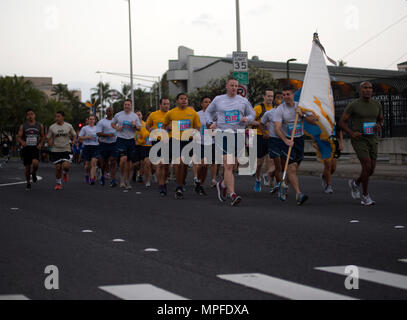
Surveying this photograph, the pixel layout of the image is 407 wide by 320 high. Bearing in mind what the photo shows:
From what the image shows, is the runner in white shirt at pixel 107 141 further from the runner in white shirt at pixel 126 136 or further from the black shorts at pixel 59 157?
the black shorts at pixel 59 157

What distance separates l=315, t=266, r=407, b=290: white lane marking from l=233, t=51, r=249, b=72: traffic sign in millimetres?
19929

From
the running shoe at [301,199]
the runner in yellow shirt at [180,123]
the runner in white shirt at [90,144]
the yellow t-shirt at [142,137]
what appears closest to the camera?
the running shoe at [301,199]

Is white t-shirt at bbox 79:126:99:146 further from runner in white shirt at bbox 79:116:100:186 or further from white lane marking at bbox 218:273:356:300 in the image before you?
white lane marking at bbox 218:273:356:300

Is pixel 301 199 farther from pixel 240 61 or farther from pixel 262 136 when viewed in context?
pixel 240 61

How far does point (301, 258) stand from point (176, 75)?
79.1m

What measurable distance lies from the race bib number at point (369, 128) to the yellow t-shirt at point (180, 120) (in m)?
3.49

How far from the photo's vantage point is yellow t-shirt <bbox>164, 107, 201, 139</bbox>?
14.1 meters

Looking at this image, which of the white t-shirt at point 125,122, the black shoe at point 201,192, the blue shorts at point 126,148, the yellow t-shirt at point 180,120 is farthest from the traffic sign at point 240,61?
the yellow t-shirt at point 180,120

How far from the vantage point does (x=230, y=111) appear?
1240 centimetres

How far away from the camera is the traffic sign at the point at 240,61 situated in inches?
1012

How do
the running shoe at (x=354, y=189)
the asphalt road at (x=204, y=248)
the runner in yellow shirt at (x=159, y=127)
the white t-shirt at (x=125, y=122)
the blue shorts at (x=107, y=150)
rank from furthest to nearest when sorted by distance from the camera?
1. the blue shorts at (x=107, y=150)
2. the white t-shirt at (x=125, y=122)
3. the runner in yellow shirt at (x=159, y=127)
4. the running shoe at (x=354, y=189)
5. the asphalt road at (x=204, y=248)

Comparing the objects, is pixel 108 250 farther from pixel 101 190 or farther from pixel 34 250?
pixel 101 190

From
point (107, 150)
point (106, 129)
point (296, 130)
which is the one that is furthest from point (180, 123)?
point (107, 150)
